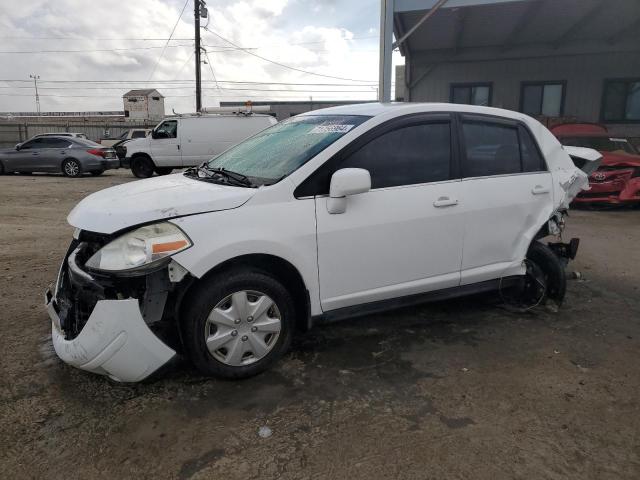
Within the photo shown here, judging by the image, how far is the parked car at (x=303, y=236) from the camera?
9.03ft

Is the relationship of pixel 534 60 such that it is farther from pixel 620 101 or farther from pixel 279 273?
pixel 279 273

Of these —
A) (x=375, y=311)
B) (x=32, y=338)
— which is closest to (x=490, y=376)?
(x=375, y=311)

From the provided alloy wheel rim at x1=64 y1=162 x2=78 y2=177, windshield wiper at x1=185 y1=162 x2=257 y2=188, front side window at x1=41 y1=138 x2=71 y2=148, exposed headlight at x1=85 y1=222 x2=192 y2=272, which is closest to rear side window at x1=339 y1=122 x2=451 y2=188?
windshield wiper at x1=185 y1=162 x2=257 y2=188

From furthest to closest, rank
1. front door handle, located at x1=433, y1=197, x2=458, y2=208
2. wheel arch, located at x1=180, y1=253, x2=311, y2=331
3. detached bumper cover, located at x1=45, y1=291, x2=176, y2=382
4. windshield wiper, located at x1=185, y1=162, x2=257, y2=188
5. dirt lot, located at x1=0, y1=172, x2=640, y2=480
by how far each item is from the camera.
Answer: front door handle, located at x1=433, y1=197, x2=458, y2=208 < windshield wiper, located at x1=185, y1=162, x2=257, y2=188 < wheel arch, located at x1=180, y1=253, x2=311, y2=331 < detached bumper cover, located at x1=45, y1=291, x2=176, y2=382 < dirt lot, located at x1=0, y1=172, x2=640, y2=480

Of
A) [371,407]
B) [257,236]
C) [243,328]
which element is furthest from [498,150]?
[243,328]

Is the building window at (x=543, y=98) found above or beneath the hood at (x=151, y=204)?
above

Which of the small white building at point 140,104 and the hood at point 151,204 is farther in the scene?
the small white building at point 140,104

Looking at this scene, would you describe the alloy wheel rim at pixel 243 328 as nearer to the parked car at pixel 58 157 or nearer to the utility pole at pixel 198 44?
the parked car at pixel 58 157

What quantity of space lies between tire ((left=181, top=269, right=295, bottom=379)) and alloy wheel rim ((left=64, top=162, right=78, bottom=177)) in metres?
15.3

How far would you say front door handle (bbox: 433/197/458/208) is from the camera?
3494 millimetres

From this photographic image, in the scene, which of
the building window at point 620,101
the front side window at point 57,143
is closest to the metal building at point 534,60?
the building window at point 620,101

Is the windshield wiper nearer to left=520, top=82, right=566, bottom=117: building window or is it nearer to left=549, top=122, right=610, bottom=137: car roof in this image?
left=549, top=122, right=610, bottom=137: car roof

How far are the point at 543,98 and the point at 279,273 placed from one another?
52.5ft

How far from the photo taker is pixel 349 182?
3.00 metres
